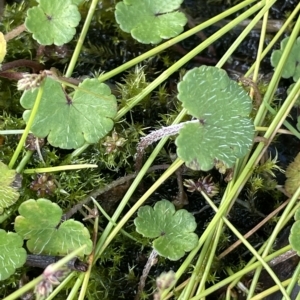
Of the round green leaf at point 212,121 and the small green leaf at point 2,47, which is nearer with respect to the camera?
the round green leaf at point 212,121

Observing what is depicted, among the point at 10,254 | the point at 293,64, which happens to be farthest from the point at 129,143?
the point at 293,64

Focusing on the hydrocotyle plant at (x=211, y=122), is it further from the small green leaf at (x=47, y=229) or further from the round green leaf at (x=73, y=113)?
the small green leaf at (x=47, y=229)

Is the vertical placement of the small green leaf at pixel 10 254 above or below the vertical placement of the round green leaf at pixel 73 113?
below

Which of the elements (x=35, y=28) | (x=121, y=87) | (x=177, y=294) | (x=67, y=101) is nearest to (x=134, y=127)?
(x=121, y=87)

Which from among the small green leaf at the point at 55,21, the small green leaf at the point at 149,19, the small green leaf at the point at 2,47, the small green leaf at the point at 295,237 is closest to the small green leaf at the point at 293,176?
the small green leaf at the point at 295,237

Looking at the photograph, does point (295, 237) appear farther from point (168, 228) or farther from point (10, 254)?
point (10, 254)

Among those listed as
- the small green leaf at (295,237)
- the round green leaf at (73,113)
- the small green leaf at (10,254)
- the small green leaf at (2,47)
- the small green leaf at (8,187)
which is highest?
the small green leaf at (2,47)

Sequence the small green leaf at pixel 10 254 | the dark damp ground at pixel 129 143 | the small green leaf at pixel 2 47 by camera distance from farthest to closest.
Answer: the dark damp ground at pixel 129 143, the small green leaf at pixel 2 47, the small green leaf at pixel 10 254
